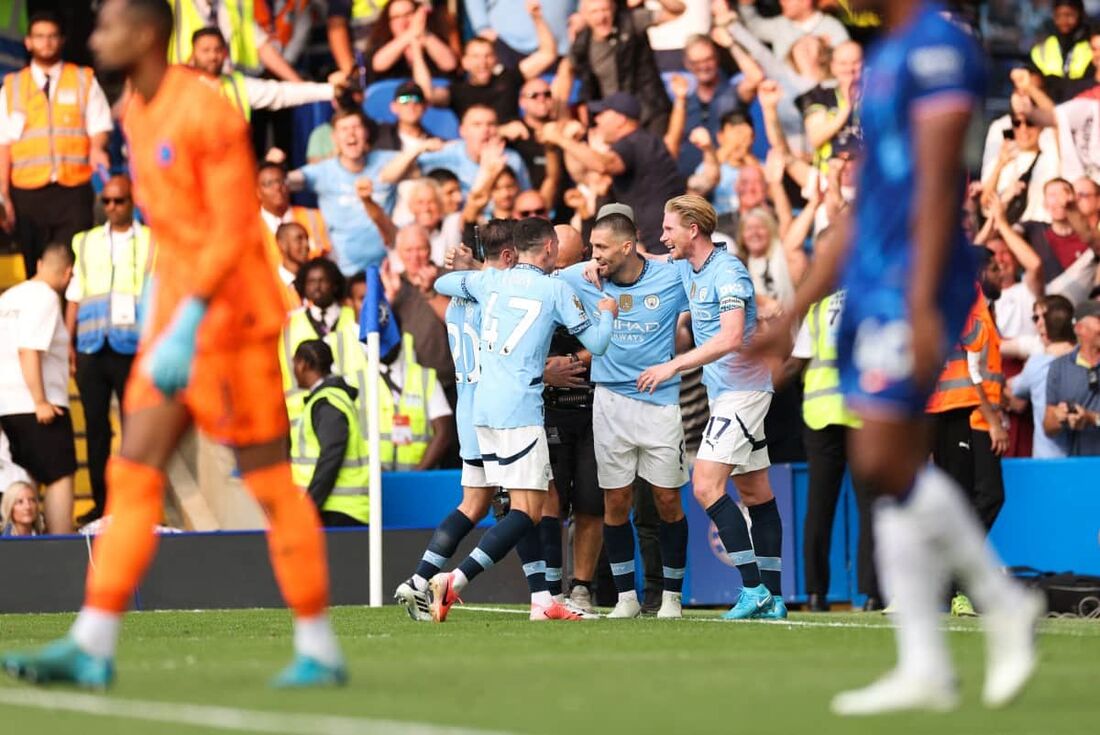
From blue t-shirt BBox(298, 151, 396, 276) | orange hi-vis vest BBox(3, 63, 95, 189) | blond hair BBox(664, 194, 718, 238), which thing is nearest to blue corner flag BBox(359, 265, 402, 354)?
blue t-shirt BBox(298, 151, 396, 276)

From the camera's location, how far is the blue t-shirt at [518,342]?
10.7 meters

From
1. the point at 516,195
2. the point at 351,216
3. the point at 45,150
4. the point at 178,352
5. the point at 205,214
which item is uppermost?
the point at 45,150

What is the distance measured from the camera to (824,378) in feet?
44.2

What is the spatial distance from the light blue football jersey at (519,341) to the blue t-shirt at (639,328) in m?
0.58

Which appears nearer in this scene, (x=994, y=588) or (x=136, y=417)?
(x=994, y=588)

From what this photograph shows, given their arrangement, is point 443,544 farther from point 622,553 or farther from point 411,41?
point 411,41

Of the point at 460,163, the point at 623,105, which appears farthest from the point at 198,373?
the point at 460,163

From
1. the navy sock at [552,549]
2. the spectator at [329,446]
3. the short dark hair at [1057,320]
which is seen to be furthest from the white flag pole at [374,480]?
the short dark hair at [1057,320]

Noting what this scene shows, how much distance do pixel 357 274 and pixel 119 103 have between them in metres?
3.23

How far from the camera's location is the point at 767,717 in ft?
17.7

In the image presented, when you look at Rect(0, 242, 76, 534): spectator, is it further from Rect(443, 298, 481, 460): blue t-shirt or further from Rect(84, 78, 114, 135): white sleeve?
Rect(443, 298, 481, 460): blue t-shirt

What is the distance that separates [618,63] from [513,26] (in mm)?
1961

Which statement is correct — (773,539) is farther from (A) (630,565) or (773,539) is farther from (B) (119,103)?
(B) (119,103)

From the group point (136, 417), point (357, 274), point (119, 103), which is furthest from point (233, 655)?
point (119, 103)
